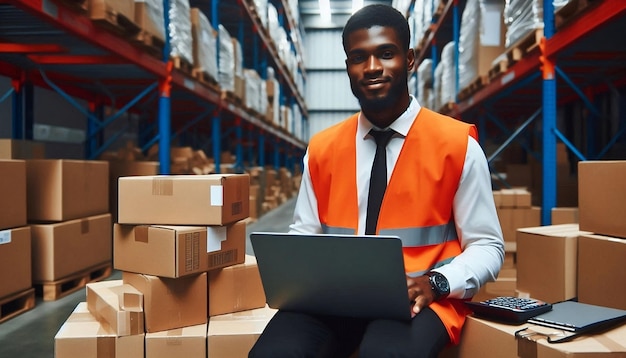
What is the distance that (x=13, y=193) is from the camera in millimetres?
3525

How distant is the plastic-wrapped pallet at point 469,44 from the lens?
5.78m

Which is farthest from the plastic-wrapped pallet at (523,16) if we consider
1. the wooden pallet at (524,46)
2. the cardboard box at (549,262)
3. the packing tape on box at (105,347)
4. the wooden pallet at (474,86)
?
the packing tape on box at (105,347)

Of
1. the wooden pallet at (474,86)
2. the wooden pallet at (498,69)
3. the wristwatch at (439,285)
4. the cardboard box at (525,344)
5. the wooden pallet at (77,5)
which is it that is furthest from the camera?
the wooden pallet at (474,86)

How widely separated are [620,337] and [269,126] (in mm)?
10549

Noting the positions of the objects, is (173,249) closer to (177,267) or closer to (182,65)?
(177,267)

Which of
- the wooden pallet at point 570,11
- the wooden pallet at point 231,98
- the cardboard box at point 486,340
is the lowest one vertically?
the cardboard box at point 486,340

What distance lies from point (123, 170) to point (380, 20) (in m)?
4.14

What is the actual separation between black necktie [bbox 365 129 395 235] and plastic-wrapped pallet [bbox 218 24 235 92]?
5901 millimetres

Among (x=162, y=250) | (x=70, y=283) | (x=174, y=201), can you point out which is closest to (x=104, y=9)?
(x=174, y=201)

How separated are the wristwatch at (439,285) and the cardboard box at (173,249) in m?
1.19

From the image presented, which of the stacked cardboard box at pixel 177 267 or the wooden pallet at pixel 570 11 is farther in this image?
the wooden pallet at pixel 570 11

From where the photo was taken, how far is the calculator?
5.00 ft

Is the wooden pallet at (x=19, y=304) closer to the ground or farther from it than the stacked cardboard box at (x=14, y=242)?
closer to the ground

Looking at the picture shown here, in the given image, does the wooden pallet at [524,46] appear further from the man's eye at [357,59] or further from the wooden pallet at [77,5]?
the wooden pallet at [77,5]
